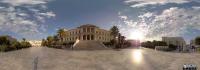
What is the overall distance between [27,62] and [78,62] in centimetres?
707

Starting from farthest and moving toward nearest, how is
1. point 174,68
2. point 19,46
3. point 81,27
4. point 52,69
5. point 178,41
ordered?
point 178,41 < point 81,27 < point 19,46 < point 174,68 < point 52,69

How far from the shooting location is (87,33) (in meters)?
114

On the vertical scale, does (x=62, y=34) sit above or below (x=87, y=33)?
below

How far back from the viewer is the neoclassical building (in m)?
107

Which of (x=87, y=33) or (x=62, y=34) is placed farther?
(x=87, y=33)

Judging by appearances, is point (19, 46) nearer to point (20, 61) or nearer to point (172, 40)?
point (20, 61)

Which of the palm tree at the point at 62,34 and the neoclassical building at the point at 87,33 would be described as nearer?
the neoclassical building at the point at 87,33

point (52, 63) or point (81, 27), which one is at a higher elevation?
point (81, 27)

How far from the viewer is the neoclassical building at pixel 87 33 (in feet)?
351

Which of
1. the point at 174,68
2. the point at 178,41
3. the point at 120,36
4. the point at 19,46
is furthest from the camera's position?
the point at 178,41

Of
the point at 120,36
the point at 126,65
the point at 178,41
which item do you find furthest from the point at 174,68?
the point at 178,41

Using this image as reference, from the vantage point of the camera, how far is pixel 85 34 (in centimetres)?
11338

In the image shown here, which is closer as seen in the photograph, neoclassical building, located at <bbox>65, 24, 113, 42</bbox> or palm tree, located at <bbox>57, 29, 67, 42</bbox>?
neoclassical building, located at <bbox>65, 24, 113, 42</bbox>

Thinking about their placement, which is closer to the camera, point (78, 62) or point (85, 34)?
point (78, 62)
